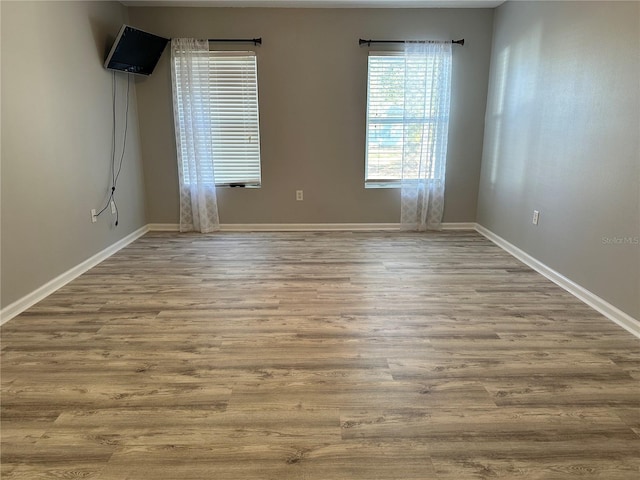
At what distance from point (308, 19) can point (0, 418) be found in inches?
165

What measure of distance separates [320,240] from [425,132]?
166cm

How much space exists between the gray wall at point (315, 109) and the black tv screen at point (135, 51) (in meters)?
0.17

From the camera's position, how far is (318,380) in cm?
197

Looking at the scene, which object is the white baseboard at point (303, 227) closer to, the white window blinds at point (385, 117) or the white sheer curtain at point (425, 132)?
the white sheer curtain at point (425, 132)

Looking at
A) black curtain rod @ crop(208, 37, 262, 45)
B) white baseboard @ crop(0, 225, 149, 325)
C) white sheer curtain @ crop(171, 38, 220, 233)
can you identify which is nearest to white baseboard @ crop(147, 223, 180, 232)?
white sheer curtain @ crop(171, 38, 220, 233)

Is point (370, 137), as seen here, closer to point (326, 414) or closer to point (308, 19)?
point (308, 19)

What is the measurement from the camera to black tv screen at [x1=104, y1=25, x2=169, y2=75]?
3.72 meters

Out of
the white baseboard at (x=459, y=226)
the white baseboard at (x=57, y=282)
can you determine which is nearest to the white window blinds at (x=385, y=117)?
the white baseboard at (x=459, y=226)

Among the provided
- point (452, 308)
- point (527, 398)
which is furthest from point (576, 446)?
point (452, 308)

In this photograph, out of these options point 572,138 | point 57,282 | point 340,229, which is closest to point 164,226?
point 57,282

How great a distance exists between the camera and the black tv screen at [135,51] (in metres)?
3.72

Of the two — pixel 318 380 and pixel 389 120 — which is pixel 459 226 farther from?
pixel 318 380

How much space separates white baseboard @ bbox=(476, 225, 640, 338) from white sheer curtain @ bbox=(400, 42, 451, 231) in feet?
3.00

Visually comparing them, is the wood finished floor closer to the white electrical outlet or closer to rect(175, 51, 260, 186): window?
the white electrical outlet
